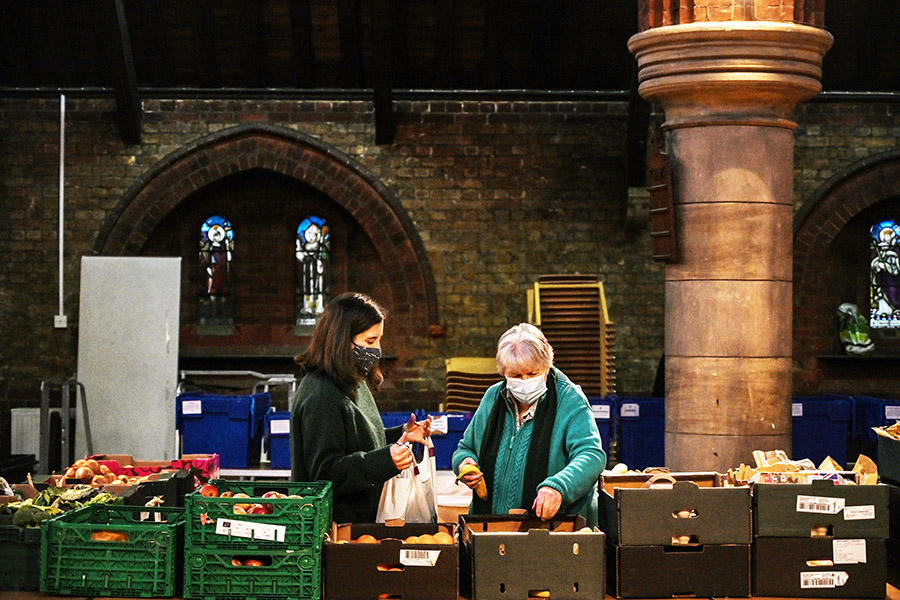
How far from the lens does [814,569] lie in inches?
137

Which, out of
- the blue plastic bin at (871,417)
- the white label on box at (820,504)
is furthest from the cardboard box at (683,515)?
the blue plastic bin at (871,417)

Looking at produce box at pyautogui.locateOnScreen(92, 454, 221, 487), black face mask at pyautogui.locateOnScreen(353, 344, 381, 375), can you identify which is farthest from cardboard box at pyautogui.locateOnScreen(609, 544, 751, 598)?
produce box at pyautogui.locateOnScreen(92, 454, 221, 487)

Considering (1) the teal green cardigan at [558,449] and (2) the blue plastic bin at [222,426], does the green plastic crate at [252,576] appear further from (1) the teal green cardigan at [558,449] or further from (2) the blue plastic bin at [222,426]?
(2) the blue plastic bin at [222,426]

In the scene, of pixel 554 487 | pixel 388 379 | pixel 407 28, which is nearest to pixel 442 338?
pixel 388 379

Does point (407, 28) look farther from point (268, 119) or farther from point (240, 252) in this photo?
point (240, 252)

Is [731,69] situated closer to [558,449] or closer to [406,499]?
[558,449]

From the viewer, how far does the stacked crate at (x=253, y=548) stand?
3268 mm

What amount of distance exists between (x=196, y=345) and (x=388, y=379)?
1918 mm

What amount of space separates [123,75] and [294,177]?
5.93 ft

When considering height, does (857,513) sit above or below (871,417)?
above

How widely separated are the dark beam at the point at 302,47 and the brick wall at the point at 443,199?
246mm

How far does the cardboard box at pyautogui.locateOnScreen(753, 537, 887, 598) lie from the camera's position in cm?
346

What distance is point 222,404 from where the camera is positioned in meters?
9.12

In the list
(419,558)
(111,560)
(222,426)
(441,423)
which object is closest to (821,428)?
(441,423)
